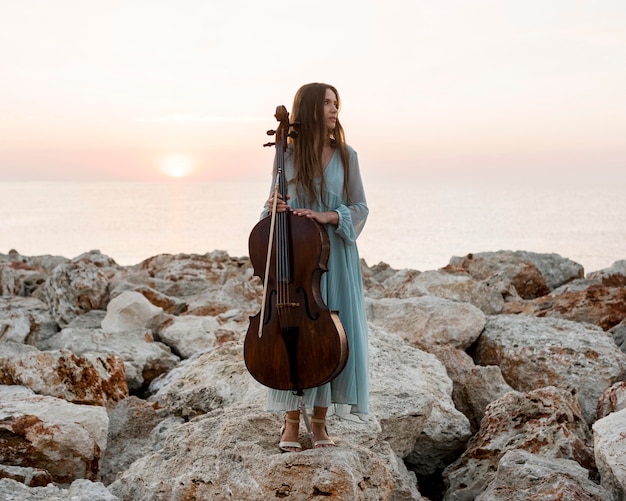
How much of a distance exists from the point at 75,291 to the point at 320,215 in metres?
6.61

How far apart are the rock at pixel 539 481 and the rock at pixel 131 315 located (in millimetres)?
4901

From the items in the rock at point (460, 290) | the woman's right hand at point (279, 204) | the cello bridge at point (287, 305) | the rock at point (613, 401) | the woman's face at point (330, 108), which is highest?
the woman's face at point (330, 108)

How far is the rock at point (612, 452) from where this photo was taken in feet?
14.0

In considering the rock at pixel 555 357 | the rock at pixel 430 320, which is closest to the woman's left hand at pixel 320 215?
the rock at pixel 430 320

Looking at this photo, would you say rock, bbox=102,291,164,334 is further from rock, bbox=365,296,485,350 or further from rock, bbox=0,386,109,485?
rock, bbox=0,386,109,485

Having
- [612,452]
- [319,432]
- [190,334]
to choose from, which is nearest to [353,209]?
[319,432]

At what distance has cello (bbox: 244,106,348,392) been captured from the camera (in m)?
3.81

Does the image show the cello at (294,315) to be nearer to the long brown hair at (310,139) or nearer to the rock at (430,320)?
the long brown hair at (310,139)

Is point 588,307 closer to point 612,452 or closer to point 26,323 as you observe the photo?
point 612,452

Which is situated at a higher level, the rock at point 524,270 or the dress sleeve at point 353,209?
the rock at point 524,270

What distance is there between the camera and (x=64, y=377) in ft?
19.9

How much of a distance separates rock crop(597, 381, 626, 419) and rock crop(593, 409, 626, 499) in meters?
0.82

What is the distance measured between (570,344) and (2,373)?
4576mm

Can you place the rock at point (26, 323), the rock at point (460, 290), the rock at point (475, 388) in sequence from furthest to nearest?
the rock at point (460, 290), the rock at point (26, 323), the rock at point (475, 388)
